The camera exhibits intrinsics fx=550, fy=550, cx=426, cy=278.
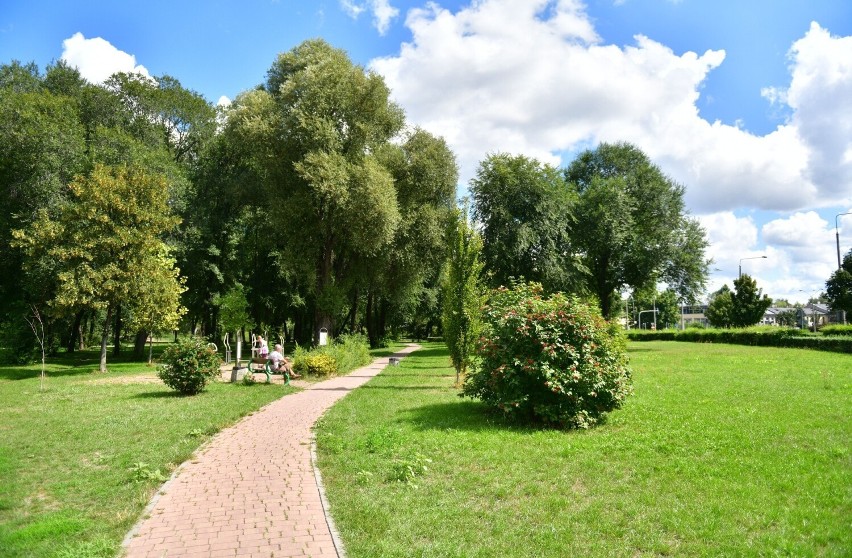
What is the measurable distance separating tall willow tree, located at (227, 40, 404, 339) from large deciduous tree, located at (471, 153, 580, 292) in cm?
808

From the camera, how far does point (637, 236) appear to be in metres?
37.5

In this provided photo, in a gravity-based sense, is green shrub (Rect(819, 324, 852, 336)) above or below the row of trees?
below

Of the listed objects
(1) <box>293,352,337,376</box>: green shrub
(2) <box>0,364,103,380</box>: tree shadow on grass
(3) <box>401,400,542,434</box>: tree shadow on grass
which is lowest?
(2) <box>0,364,103,380</box>: tree shadow on grass

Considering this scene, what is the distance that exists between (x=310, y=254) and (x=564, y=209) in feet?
52.6

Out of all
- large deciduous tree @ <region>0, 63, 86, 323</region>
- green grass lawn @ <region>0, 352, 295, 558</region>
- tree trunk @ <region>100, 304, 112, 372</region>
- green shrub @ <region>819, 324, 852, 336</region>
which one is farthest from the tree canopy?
large deciduous tree @ <region>0, 63, 86, 323</region>

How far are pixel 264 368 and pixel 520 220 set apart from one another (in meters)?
19.3

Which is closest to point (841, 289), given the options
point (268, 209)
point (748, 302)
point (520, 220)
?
point (748, 302)

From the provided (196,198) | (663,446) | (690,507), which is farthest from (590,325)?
(196,198)

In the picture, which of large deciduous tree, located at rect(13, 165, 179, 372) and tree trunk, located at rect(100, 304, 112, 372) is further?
tree trunk, located at rect(100, 304, 112, 372)

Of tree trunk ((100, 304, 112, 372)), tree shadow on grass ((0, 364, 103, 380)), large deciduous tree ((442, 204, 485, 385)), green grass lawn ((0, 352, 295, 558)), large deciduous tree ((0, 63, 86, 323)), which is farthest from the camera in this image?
large deciduous tree ((0, 63, 86, 323))

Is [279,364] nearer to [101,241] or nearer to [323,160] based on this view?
[323,160]

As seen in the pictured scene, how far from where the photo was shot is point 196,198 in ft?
109

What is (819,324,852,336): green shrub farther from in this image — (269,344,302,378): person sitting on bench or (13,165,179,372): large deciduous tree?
(13,165,179,372): large deciduous tree

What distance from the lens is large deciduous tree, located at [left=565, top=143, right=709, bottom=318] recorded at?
120 feet
